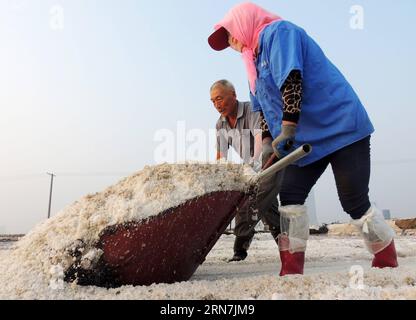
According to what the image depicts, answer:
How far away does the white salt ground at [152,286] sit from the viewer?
168 centimetres

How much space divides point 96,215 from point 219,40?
1423 mm

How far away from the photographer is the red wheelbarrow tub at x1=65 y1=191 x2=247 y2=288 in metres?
1.92

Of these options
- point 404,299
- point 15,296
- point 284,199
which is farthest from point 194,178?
point 404,299

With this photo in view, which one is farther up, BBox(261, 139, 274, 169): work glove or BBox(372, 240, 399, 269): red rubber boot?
BBox(261, 139, 274, 169): work glove

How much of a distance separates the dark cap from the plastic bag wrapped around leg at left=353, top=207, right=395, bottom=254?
4.72ft

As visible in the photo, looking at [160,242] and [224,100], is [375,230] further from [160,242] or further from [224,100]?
[224,100]

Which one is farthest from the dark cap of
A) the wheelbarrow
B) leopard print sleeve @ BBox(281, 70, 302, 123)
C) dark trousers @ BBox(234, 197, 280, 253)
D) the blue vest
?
dark trousers @ BBox(234, 197, 280, 253)

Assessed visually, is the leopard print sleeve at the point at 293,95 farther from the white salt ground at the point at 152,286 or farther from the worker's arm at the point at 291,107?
the white salt ground at the point at 152,286

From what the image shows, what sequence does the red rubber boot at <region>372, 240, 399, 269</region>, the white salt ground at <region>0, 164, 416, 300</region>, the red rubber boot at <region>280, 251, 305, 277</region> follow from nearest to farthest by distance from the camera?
1. the white salt ground at <region>0, 164, 416, 300</region>
2. the red rubber boot at <region>280, 251, 305, 277</region>
3. the red rubber boot at <region>372, 240, 399, 269</region>

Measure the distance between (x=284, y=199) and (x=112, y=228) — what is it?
3.49 ft

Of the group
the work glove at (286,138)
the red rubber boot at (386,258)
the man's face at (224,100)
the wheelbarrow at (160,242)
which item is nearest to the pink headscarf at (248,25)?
the work glove at (286,138)

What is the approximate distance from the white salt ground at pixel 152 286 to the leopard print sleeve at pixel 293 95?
0.42 metres

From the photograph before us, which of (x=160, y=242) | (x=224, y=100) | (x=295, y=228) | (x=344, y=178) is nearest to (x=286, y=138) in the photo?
(x=344, y=178)

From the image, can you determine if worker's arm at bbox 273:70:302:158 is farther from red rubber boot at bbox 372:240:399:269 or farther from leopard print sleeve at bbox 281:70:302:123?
red rubber boot at bbox 372:240:399:269
